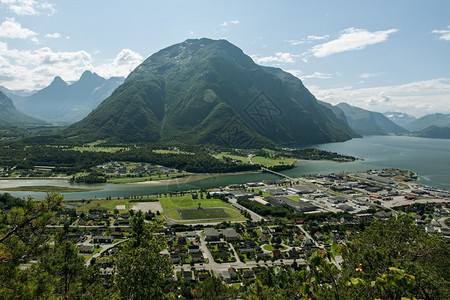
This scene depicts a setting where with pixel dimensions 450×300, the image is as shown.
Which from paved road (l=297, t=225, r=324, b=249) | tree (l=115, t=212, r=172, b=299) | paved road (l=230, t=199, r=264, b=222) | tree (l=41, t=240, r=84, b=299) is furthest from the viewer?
paved road (l=230, t=199, r=264, b=222)

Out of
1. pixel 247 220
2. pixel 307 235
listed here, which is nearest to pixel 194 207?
pixel 247 220

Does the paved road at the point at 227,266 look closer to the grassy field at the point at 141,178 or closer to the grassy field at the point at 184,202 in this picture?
the grassy field at the point at 184,202

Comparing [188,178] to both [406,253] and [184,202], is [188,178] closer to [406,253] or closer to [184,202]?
[184,202]

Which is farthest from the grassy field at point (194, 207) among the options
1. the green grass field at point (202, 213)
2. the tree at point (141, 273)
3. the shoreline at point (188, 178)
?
the tree at point (141, 273)

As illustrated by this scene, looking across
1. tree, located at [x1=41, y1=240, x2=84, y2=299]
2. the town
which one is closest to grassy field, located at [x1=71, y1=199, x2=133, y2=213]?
the town

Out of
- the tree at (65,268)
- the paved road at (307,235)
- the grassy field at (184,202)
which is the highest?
the tree at (65,268)

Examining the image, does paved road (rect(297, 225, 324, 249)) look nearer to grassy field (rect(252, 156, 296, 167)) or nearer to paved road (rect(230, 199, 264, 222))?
paved road (rect(230, 199, 264, 222))

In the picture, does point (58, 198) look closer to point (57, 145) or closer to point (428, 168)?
point (428, 168)

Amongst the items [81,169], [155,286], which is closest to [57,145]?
[81,169]
